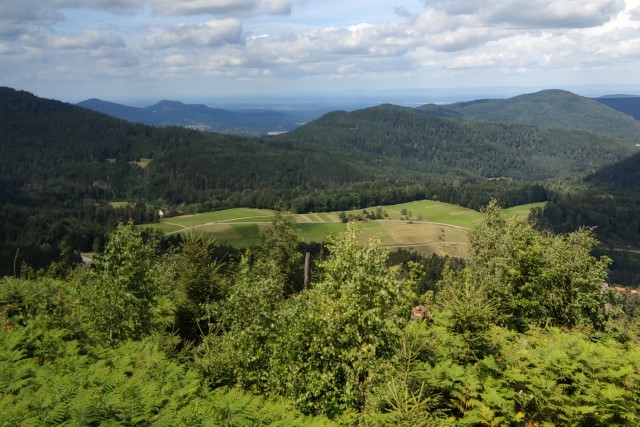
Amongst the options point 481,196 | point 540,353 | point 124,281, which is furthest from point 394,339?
point 481,196

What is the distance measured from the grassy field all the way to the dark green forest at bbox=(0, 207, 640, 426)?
89932 millimetres

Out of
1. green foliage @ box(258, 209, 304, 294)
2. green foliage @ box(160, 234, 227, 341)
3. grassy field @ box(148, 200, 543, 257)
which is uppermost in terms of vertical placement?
green foliage @ box(160, 234, 227, 341)

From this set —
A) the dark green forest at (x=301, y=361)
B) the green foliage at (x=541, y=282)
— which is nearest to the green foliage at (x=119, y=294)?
the dark green forest at (x=301, y=361)

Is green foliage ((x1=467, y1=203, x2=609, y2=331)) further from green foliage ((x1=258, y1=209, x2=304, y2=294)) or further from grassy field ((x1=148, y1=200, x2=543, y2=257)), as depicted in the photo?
grassy field ((x1=148, y1=200, x2=543, y2=257))

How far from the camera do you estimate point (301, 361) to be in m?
15.8

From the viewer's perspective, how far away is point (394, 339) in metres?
15.2

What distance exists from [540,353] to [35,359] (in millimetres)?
18465

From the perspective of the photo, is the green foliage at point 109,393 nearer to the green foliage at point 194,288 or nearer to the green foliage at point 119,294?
the green foliage at point 119,294

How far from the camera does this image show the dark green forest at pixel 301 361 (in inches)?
487

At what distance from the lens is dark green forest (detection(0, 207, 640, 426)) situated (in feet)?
40.6

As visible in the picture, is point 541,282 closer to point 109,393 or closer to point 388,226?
point 109,393

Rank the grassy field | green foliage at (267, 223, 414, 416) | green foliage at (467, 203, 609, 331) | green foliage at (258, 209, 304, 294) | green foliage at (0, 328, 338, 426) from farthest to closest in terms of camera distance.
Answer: the grassy field
green foliage at (258, 209, 304, 294)
green foliage at (467, 203, 609, 331)
green foliage at (267, 223, 414, 416)
green foliage at (0, 328, 338, 426)

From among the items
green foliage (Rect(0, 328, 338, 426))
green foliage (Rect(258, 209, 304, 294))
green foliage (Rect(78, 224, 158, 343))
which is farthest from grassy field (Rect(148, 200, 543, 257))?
green foliage (Rect(0, 328, 338, 426))

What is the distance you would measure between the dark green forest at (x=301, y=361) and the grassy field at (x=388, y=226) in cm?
8993
